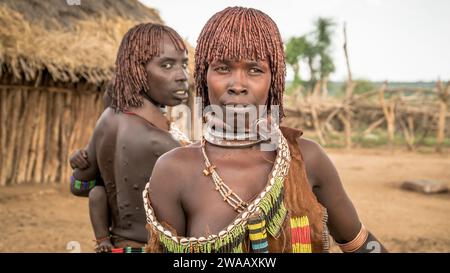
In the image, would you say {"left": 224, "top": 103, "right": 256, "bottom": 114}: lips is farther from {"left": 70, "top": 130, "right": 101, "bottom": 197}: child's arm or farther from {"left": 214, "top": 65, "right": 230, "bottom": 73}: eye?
{"left": 70, "top": 130, "right": 101, "bottom": 197}: child's arm

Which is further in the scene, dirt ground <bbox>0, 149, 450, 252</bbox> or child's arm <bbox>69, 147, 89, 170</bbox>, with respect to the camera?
dirt ground <bbox>0, 149, 450, 252</bbox>

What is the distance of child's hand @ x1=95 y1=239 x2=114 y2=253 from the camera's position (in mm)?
2482

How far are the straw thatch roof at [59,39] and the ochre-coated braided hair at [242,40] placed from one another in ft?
23.6

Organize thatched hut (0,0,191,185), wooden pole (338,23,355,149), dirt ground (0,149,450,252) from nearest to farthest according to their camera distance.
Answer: dirt ground (0,149,450,252)
thatched hut (0,0,191,185)
wooden pole (338,23,355,149)

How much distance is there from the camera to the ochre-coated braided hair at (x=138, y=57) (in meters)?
2.44

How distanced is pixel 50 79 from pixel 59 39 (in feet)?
3.06

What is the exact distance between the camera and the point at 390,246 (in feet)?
20.9

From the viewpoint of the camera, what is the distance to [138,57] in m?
2.45

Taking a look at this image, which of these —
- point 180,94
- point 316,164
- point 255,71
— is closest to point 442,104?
point 180,94

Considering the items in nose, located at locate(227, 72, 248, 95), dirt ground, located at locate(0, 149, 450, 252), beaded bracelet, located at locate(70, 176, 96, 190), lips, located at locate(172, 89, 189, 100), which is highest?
nose, located at locate(227, 72, 248, 95)

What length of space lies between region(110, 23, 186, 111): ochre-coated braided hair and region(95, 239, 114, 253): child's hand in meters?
0.69

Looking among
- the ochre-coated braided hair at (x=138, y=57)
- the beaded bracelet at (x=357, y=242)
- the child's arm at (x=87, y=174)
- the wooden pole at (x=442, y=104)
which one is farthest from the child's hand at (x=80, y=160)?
the wooden pole at (x=442, y=104)

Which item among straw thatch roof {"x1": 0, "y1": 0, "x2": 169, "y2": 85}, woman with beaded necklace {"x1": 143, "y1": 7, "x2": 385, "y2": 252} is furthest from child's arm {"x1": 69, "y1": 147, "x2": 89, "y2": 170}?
straw thatch roof {"x1": 0, "y1": 0, "x2": 169, "y2": 85}

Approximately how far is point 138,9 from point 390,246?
7.57 m
